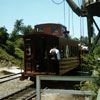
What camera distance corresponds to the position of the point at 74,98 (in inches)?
294

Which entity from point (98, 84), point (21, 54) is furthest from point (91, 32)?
point (21, 54)

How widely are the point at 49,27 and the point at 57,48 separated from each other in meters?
3.36

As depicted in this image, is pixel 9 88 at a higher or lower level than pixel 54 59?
lower

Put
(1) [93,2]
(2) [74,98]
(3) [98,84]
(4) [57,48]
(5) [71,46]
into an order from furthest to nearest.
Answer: (5) [71,46], (4) [57,48], (1) [93,2], (2) [74,98], (3) [98,84]

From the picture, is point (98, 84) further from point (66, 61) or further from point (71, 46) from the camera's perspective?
point (71, 46)

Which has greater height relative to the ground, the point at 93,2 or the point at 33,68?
the point at 93,2

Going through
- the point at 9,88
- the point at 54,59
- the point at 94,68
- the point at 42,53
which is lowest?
the point at 9,88

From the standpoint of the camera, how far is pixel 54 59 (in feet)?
36.7

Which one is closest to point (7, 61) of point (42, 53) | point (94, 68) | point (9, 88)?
point (42, 53)

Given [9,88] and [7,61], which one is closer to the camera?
[9,88]

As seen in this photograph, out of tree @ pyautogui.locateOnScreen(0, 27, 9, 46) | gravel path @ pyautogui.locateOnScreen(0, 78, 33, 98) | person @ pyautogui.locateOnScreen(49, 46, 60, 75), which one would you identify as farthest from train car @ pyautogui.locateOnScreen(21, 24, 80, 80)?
tree @ pyautogui.locateOnScreen(0, 27, 9, 46)

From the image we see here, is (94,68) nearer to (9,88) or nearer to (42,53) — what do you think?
(9,88)

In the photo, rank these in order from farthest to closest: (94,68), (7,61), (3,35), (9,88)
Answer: (3,35) < (7,61) < (9,88) < (94,68)

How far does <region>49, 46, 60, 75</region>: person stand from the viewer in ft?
35.3
